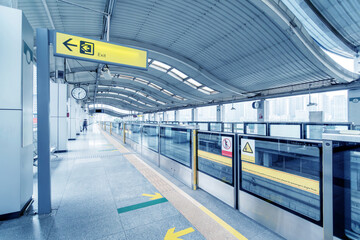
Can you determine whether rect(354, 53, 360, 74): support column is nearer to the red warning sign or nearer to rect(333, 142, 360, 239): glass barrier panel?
the red warning sign

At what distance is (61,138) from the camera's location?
7.34 metres

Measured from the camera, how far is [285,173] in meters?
2.04

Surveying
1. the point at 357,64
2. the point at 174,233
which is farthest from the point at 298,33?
the point at 174,233

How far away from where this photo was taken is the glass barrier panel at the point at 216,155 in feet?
9.15

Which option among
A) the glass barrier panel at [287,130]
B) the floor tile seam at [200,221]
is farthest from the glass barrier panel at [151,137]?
the glass barrier panel at [287,130]

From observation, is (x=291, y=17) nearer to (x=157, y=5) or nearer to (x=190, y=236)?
(x=157, y=5)

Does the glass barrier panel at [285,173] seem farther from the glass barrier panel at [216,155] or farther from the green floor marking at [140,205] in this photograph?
the green floor marking at [140,205]

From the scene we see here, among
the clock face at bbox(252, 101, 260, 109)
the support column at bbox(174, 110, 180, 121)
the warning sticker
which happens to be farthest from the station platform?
the support column at bbox(174, 110, 180, 121)

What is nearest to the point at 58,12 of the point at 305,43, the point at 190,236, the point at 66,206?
the point at 66,206

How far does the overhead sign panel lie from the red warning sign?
6.93ft

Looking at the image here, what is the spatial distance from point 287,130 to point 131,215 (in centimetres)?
561

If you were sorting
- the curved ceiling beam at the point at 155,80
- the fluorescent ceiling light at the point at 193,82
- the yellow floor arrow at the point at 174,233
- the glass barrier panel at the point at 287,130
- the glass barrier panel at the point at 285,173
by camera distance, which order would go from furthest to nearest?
the curved ceiling beam at the point at 155,80 → the fluorescent ceiling light at the point at 193,82 → the glass barrier panel at the point at 287,130 → the yellow floor arrow at the point at 174,233 → the glass barrier panel at the point at 285,173

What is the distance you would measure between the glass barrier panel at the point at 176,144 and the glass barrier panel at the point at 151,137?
0.46 meters

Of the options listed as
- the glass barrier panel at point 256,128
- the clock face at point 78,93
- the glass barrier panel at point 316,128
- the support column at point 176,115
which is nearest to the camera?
the glass barrier panel at point 316,128
